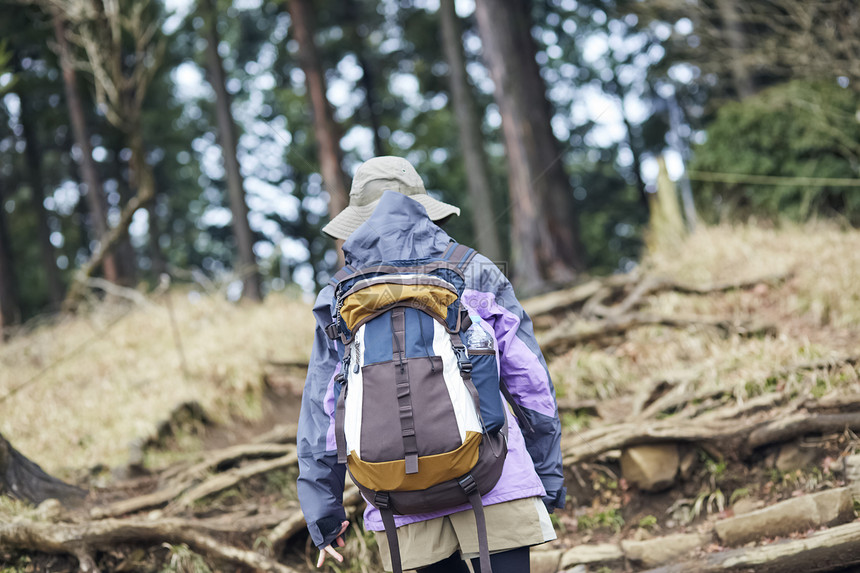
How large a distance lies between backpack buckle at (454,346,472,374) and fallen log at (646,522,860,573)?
2.10 metres

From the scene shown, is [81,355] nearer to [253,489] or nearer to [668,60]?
[253,489]

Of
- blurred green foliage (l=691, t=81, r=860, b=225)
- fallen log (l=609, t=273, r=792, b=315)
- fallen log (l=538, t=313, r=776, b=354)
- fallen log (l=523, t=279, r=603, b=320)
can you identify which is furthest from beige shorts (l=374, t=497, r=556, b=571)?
blurred green foliage (l=691, t=81, r=860, b=225)

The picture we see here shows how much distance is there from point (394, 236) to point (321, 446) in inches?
28.5

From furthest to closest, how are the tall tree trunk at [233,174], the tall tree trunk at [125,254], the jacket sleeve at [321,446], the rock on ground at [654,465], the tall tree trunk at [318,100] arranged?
the tall tree trunk at [125,254]
the tall tree trunk at [233,174]
the tall tree trunk at [318,100]
the rock on ground at [654,465]
the jacket sleeve at [321,446]

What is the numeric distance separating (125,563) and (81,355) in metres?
5.34

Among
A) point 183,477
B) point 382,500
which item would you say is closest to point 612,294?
point 183,477

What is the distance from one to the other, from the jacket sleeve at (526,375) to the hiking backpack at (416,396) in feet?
0.38

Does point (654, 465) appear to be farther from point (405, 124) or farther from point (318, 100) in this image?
point (405, 124)

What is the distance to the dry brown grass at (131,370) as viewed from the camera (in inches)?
243

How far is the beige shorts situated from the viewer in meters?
2.15

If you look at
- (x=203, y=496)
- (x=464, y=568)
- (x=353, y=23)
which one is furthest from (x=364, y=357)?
(x=353, y=23)

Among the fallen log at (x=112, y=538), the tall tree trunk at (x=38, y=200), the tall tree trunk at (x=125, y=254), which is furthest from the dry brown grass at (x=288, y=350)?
the tall tree trunk at (x=38, y=200)

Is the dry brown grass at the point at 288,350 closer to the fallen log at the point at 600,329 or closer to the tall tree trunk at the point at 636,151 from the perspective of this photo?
the fallen log at the point at 600,329

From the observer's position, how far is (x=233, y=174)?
39.5 feet
